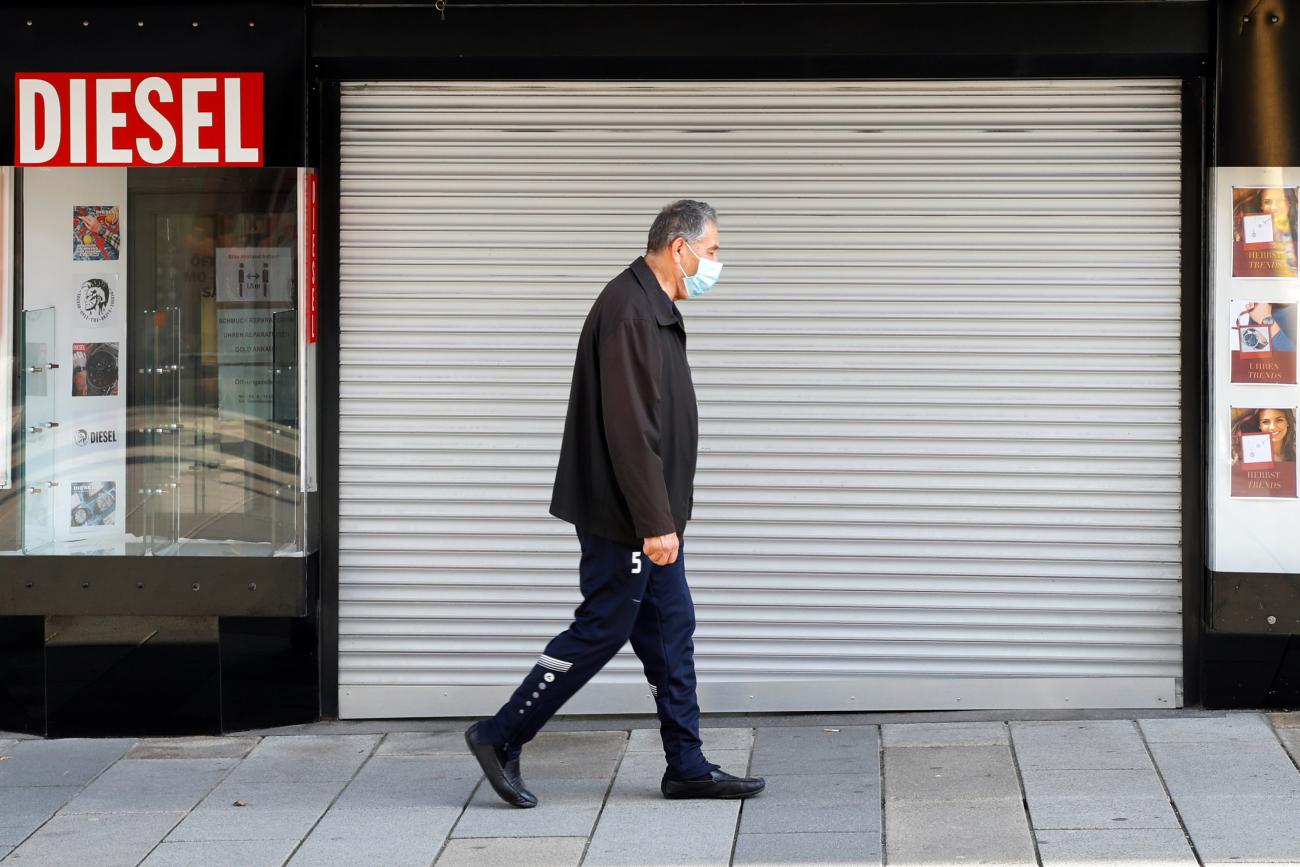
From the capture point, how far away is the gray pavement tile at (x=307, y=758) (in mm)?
5797

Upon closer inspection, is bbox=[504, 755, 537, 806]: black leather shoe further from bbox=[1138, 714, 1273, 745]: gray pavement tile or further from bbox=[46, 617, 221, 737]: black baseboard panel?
bbox=[1138, 714, 1273, 745]: gray pavement tile

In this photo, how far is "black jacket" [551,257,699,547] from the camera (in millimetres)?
5012

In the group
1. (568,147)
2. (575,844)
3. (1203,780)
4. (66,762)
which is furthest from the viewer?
(568,147)

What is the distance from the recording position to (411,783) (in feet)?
18.6

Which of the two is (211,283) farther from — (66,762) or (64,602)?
(66,762)

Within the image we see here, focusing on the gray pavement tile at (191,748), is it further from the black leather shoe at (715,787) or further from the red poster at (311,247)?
the black leather shoe at (715,787)

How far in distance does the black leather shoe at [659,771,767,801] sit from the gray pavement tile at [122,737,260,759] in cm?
183

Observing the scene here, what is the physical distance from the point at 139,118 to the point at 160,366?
100 cm

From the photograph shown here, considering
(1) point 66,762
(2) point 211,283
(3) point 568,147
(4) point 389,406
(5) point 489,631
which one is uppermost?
(3) point 568,147

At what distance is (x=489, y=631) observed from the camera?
6555 millimetres

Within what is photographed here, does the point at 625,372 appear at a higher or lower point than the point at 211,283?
lower

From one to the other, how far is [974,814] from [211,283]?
11.9 ft

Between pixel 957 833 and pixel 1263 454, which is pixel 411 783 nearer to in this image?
pixel 957 833

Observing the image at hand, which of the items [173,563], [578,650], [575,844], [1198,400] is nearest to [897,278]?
[1198,400]
